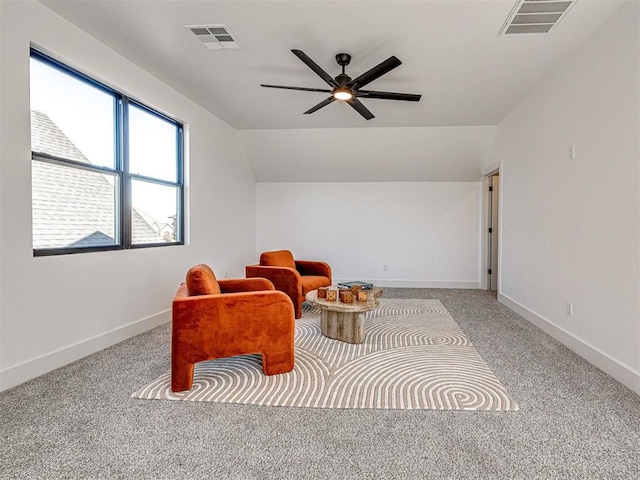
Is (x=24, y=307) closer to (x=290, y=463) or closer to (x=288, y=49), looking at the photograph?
(x=290, y=463)

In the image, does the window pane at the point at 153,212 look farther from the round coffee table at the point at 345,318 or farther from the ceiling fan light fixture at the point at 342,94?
the ceiling fan light fixture at the point at 342,94

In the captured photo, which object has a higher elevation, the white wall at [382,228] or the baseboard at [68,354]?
the white wall at [382,228]

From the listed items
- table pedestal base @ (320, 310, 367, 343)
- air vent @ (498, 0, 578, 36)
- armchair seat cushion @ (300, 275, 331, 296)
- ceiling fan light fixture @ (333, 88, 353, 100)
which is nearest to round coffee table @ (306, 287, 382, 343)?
table pedestal base @ (320, 310, 367, 343)

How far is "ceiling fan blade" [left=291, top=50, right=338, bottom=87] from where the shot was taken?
2.61 metres

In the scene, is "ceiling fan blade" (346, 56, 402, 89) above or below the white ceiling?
below

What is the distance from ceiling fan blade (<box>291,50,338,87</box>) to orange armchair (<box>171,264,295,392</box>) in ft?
5.89

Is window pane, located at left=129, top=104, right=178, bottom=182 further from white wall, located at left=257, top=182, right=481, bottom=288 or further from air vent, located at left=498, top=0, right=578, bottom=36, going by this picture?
air vent, located at left=498, top=0, right=578, bottom=36

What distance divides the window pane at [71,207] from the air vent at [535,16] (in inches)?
144

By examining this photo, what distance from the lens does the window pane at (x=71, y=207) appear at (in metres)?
2.57

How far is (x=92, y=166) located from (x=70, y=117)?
0.41 meters

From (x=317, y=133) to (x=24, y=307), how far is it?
448 centimetres

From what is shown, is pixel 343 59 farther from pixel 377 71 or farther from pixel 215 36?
pixel 215 36

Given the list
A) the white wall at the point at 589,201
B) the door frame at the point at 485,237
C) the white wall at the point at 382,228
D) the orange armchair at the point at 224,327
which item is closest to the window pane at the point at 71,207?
the orange armchair at the point at 224,327

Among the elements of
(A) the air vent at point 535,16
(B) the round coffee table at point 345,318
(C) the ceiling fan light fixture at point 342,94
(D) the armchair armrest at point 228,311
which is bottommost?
(B) the round coffee table at point 345,318
